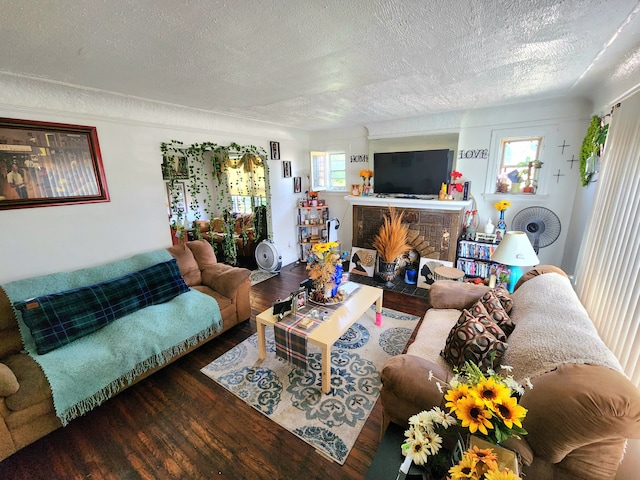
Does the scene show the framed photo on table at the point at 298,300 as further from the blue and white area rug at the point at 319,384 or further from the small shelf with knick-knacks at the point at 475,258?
the small shelf with knick-knacks at the point at 475,258

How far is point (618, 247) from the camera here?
166 cm

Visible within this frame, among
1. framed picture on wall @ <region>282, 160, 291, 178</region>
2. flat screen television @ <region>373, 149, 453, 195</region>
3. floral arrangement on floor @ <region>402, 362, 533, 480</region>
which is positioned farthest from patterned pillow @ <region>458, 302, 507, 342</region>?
framed picture on wall @ <region>282, 160, 291, 178</region>

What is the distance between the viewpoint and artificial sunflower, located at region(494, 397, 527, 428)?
752mm

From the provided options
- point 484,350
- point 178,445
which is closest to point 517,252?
point 484,350

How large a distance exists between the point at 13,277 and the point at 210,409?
1920mm

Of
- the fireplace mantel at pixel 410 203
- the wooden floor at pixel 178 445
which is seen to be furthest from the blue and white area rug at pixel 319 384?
the fireplace mantel at pixel 410 203

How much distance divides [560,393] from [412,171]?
336 centimetres

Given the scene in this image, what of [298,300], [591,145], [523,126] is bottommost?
[298,300]

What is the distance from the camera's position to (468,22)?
1.35m

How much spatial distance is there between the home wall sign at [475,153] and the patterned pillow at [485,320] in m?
2.56

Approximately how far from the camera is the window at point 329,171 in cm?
486

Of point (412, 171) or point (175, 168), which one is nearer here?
point (175, 168)

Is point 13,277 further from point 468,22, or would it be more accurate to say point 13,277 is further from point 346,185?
point 346,185

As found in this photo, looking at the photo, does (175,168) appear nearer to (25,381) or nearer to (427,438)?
(25,381)
